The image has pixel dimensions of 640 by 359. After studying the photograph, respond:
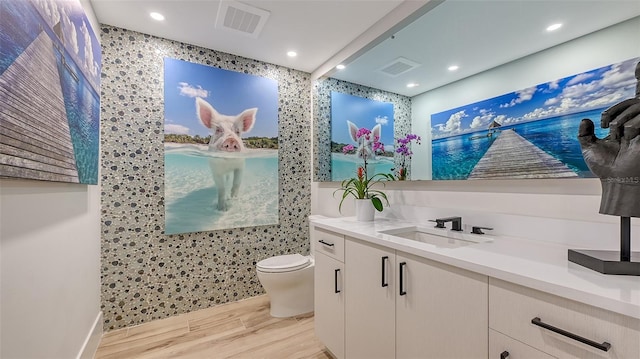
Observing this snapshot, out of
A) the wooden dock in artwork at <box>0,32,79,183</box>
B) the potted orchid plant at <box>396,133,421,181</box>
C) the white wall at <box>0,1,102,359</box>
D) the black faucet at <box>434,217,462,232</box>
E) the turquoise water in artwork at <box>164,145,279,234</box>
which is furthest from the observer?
the turquoise water in artwork at <box>164,145,279,234</box>

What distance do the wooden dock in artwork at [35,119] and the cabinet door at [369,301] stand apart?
142cm

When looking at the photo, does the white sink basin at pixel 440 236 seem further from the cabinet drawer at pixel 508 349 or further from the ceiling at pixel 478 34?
the ceiling at pixel 478 34

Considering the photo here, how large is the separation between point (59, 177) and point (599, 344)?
1969mm

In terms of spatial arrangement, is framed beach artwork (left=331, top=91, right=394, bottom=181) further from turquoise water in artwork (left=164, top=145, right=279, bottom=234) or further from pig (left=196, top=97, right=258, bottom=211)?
pig (left=196, top=97, right=258, bottom=211)

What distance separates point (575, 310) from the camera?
0.72m

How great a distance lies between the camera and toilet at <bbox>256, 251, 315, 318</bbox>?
2236 mm

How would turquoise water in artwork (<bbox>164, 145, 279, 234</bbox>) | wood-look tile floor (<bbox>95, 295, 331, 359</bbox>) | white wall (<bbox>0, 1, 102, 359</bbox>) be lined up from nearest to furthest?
white wall (<bbox>0, 1, 102, 359</bbox>), wood-look tile floor (<bbox>95, 295, 331, 359</bbox>), turquoise water in artwork (<bbox>164, 145, 279, 234</bbox>)

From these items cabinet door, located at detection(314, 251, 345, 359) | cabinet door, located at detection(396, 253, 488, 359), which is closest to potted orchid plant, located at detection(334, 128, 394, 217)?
cabinet door, located at detection(314, 251, 345, 359)

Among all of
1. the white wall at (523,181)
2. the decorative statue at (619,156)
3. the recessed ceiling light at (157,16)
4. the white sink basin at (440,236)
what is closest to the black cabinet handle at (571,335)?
the decorative statue at (619,156)

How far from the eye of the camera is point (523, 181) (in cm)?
138

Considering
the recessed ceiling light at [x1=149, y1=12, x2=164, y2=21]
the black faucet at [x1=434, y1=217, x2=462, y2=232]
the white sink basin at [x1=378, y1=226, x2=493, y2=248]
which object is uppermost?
the recessed ceiling light at [x1=149, y1=12, x2=164, y2=21]

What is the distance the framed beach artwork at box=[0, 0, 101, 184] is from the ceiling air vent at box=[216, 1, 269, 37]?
83 centimetres

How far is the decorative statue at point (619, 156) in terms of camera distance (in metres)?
0.81

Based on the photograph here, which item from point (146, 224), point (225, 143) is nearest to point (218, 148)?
point (225, 143)
